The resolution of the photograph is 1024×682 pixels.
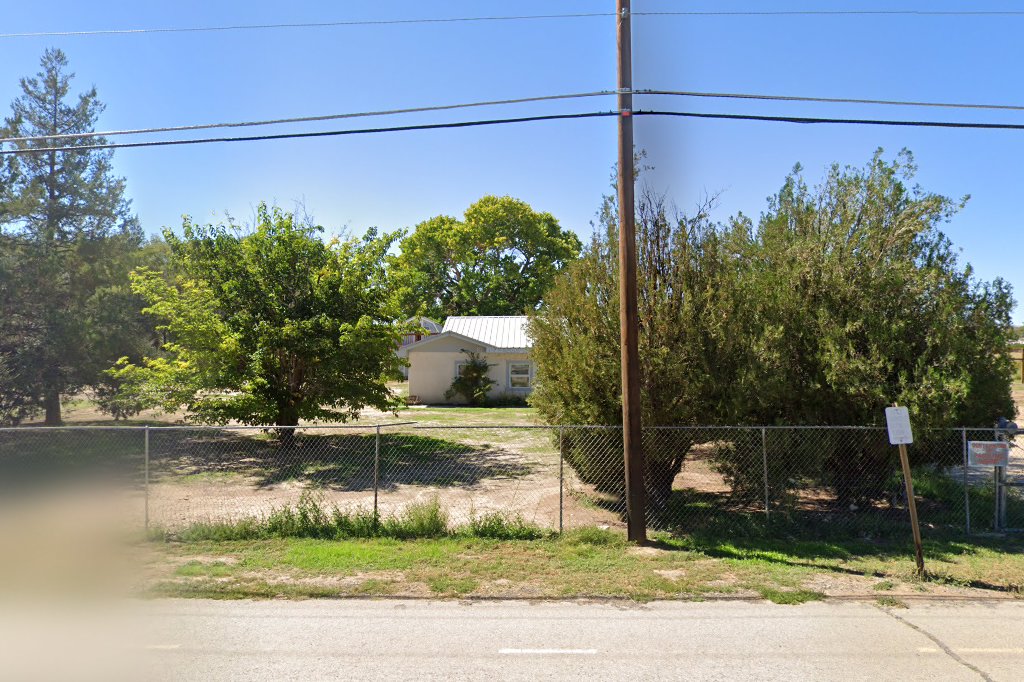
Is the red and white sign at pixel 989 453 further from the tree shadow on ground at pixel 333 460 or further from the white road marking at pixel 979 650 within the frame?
the tree shadow on ground at pixel 333 460

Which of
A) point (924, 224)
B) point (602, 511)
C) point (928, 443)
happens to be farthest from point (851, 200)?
point (602, 511)

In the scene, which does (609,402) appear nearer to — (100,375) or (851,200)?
(851,200)

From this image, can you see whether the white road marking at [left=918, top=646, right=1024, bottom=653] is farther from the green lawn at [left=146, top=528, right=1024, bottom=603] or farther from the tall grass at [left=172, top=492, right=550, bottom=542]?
the tall grass at [left=172, top=492, right=550, bottom=542]

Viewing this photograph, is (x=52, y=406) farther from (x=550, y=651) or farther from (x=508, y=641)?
(x=550, y=651)

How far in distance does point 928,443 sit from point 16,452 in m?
19.3

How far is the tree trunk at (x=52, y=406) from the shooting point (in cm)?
1980

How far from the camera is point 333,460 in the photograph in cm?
1570

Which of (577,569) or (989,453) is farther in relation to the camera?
(989,453)

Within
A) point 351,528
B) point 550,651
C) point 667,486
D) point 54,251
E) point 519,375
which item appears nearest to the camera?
point 550,651

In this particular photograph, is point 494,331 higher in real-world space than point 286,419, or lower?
higher

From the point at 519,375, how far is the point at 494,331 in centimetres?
306

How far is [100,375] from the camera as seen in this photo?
790 inches

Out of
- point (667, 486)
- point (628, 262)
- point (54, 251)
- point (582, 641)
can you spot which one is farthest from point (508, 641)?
point (54, 251)

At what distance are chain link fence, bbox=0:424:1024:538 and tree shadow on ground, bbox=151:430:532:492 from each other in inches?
4.7
